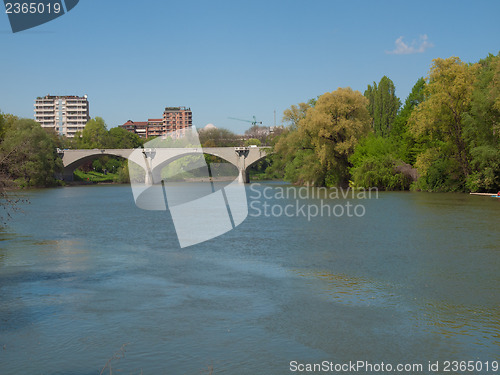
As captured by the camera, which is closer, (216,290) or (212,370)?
(212,370)

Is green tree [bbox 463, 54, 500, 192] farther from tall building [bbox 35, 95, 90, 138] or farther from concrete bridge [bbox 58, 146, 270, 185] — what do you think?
tall building [bbox 35, 95, 90, 138]

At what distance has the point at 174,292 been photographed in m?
11.6

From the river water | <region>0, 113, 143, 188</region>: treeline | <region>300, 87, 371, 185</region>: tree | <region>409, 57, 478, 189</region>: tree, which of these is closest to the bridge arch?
<region>0, 113, 143, 188</region>: treeline

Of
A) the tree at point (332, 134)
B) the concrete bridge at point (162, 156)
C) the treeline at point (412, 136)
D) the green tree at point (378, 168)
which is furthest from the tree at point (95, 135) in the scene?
the green tree at point (378, 168)

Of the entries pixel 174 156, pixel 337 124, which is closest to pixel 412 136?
pixel 337 124

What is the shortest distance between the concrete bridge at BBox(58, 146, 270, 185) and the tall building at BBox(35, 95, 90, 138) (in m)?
91.7

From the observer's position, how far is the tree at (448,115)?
1700 inches

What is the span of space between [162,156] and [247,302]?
8334 cm

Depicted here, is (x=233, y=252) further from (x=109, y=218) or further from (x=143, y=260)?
(x=109, y=218)

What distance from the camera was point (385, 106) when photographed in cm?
6562

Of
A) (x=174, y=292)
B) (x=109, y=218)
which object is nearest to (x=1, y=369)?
(x=174, y=292)

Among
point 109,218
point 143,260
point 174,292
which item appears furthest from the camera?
point 109,218

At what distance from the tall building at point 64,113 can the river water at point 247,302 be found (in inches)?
6762

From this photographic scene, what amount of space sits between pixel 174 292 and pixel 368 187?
1647 inches
